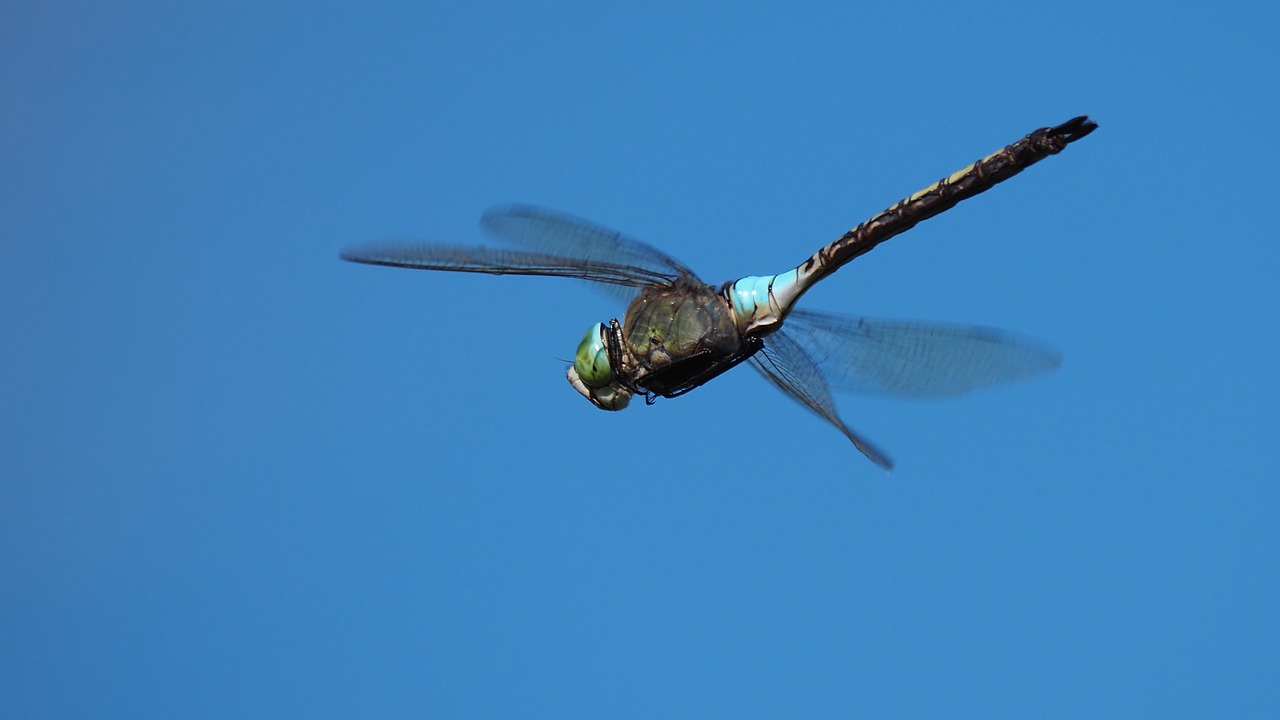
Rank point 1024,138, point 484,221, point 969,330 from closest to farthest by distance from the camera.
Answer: point 1024,138, point 969,330, point 484,221

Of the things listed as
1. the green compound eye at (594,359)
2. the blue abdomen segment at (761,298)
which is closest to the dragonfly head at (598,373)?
the green compound eye at (594,359)

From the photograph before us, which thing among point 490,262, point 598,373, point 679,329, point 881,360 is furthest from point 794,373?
point 490,262

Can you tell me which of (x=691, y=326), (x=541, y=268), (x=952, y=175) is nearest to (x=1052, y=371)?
(x=952, y=175)

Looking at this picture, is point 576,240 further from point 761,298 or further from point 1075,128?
point 1075,128

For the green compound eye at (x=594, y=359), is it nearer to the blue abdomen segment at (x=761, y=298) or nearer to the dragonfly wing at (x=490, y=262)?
the dragonfly wing at (x=490, y=262)

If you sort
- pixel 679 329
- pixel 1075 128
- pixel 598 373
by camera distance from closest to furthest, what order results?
pixel 1075 128 < pixel 679 329 < pixel 598 373

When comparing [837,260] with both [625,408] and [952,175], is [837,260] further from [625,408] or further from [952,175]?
[625,408]

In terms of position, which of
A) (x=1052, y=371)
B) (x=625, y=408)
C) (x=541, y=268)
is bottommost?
(x=1052, y=371)

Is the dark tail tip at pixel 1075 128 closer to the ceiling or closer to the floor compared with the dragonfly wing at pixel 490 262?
closer to the floor
